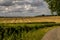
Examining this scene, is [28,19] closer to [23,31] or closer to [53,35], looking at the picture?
[23,31]

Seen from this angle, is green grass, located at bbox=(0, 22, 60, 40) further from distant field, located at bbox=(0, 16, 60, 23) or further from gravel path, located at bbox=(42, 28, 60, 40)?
gravel path, located at bbox=(42, 28, 60, 40)

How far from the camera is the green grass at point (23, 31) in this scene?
895 cm

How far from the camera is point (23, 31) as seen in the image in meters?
9.08

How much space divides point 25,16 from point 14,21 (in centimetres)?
68

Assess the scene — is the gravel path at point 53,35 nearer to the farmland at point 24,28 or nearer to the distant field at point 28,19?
the farmland at point 24,28

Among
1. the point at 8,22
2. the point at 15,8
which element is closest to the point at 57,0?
the point at 15,8

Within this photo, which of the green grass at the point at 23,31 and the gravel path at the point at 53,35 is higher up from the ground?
the gravel path at the point at 53,35

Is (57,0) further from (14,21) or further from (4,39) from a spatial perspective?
(4,39)

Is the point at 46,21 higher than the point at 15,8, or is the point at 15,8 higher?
the point at 15,8

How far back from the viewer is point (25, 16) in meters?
10.4

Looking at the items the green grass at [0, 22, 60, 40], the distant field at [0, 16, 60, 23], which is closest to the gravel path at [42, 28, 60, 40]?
the green grass at [0, 22, 60, 40]

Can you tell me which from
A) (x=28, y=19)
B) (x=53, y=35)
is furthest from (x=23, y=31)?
(x=53, y=35)

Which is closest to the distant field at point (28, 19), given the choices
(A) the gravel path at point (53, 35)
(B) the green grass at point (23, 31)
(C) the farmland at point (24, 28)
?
(C) the farmland at point (24, 28)

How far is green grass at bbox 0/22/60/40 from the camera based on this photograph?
8.95 meters
